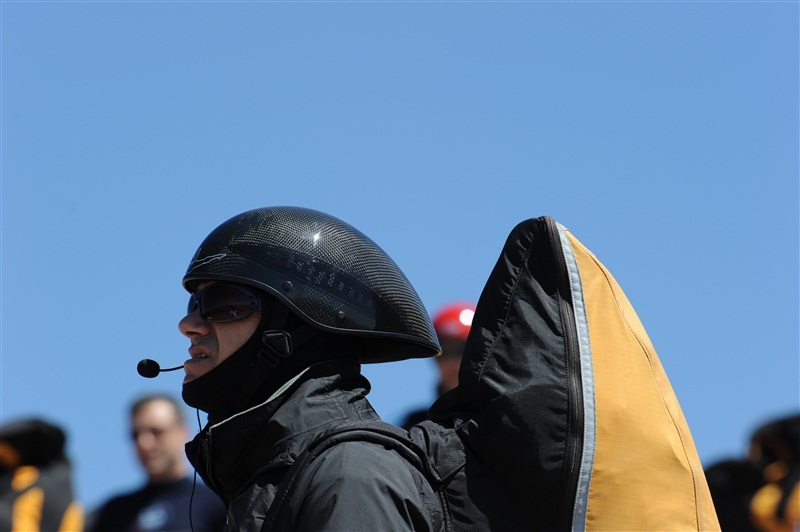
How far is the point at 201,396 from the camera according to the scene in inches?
141

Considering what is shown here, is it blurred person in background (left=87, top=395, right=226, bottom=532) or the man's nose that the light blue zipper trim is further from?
blurred person in background (left=87, top=395, right=226, bottom=532)

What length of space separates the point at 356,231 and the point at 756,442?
8.89ft

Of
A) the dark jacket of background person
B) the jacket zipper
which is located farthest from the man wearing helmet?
the dark jacket of background person

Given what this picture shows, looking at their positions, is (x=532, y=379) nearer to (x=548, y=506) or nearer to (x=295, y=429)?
(x=548, y=506)

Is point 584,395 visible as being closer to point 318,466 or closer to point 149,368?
point 318,466

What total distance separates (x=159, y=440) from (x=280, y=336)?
8.37ft

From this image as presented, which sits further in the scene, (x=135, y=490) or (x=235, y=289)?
(x=135, y=490)

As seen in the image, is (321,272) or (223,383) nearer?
(223,383)

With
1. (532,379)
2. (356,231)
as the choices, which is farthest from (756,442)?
(532,379)

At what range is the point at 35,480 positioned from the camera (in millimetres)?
6191

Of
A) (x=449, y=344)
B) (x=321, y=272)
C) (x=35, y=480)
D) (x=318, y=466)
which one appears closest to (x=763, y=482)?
(x=449, y=344)

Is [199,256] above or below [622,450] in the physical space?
above

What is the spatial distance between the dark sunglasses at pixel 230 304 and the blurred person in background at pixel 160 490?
190cm

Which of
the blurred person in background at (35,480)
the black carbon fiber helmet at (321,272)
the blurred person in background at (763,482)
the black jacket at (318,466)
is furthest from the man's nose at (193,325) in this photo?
the blurred person in background at (763,482)
